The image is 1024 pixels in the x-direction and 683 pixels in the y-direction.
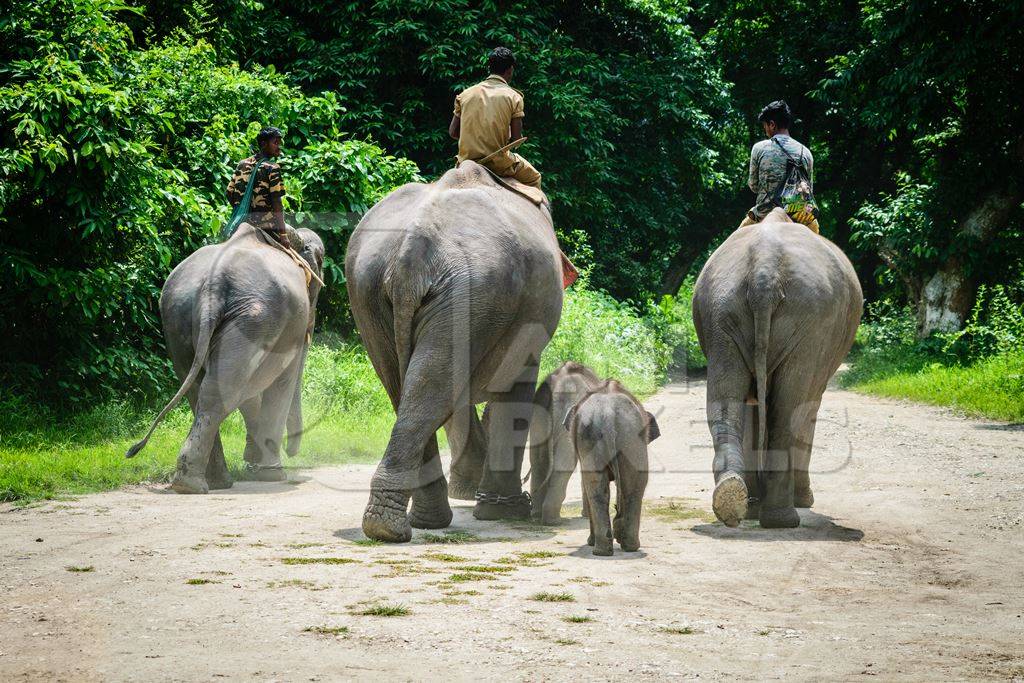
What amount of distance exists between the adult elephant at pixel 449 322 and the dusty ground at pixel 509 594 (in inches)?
12.6

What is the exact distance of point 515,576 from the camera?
16.8ft

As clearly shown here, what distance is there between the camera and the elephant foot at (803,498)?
737cm

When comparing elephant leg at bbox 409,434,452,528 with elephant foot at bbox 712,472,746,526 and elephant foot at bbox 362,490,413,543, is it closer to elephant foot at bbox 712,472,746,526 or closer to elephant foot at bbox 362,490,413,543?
elephant foot at bbox 362,490,413,543

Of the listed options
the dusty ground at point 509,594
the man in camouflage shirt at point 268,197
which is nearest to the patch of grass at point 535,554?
the dusty ground at point 509,594

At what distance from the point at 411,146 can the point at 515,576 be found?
51.1 feet

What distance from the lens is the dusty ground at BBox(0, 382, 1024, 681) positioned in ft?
12.5

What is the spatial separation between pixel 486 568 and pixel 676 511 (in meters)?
2.38

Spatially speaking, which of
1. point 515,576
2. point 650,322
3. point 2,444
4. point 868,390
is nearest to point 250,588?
point 515,576

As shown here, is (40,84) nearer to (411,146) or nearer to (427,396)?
(427,396)

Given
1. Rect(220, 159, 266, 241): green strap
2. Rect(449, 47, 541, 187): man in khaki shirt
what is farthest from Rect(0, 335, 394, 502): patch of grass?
Rect(449, 47, 541, 187): man in khaki shirt

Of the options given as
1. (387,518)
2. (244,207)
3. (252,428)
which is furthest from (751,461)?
(244,207)

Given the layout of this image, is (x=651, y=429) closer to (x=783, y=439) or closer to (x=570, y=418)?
(x=570, y=418)

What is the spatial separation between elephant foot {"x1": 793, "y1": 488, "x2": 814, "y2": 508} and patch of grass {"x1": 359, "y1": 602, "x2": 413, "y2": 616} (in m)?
3.68

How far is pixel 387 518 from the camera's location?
19.2 ft
